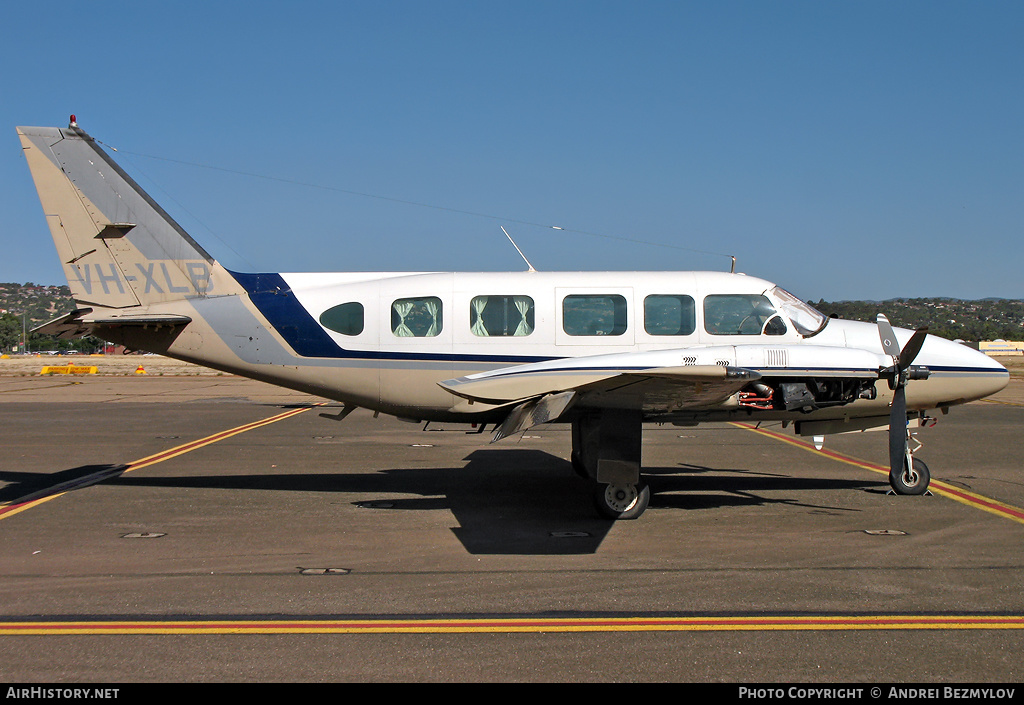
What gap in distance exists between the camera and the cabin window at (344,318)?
36.0 ft

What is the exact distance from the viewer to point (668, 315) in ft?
35.2

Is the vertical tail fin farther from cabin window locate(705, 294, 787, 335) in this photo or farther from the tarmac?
cabin window locate(705, 294, 787, 335)

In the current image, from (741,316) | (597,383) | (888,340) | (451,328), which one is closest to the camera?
(597,383)

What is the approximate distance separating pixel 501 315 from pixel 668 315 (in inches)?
89.8

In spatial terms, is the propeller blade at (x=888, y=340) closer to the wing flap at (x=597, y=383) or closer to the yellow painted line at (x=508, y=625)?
the wing flap at (x=597, y=383)

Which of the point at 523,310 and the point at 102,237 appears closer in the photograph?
the point at 523,310

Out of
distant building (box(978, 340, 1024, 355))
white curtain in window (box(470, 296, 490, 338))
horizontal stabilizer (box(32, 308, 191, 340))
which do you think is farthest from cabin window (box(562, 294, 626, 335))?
distant building (box(978, 340, 1024, 355))

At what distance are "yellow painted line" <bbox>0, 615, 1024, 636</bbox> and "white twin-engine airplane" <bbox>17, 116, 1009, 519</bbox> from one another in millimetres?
3569

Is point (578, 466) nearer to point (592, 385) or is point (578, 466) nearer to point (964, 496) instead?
point (592, 385)

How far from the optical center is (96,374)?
49.8 meters

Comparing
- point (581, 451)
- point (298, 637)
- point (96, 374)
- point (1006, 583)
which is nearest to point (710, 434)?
point (581, 451)

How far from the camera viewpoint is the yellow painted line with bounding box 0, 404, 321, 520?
10.8 meters

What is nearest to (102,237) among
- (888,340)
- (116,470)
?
(116,470)

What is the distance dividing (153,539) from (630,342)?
635cm
